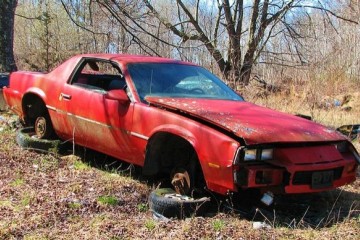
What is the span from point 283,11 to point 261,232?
1385 cm

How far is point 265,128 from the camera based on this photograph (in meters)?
3.89

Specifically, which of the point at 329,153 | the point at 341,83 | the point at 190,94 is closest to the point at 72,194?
the point at 190,94

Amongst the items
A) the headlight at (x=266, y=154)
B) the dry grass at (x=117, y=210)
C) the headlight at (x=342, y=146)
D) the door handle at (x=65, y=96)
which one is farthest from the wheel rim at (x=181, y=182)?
the door handle at (x=65, y=96)

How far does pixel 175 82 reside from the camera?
5.15 metres

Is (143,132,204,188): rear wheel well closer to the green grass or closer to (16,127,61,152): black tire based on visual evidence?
the green grass

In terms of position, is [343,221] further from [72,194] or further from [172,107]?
[72,194]

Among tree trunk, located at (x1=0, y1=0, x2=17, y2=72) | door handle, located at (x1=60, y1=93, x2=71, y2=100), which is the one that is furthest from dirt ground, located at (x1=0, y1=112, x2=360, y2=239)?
tree trunk, located at (x1=0, y1=0, x2=17, y2=72)

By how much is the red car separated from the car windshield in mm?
12

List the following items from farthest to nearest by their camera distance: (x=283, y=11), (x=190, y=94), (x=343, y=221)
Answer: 1. (x=283, y=11)
2. (x=190, y=94)
3. (x=343, y=221)

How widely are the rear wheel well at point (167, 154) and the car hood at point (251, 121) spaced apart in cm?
34

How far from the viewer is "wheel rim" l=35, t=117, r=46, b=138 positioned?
6.19m

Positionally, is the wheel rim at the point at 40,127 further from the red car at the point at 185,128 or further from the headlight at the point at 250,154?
the headlight at the point at 250,154

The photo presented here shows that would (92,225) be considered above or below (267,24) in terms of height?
below

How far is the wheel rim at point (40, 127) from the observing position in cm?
619
